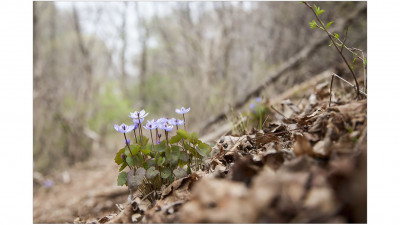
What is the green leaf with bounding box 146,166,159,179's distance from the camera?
140cm

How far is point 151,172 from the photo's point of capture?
142 cm

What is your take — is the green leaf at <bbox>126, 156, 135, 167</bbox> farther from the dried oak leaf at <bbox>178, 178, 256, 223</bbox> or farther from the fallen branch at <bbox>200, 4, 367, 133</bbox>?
the fallen branch at <bbox>200, 4, 367, 133</bbox>

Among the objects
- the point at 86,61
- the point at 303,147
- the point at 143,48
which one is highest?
the point at 143,48

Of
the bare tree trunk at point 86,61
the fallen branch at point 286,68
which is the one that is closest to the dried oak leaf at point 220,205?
the fallen branch at point 286,68

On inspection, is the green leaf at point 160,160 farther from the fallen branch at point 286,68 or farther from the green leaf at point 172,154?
the fallen branch at point 286,68

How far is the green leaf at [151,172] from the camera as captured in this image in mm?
1404

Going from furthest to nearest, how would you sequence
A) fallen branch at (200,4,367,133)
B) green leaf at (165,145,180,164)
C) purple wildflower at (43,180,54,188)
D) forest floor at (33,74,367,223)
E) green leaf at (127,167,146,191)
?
purple wildflower at (43,180,54,188)
fallen branch at (200,4,367,133)
green leaf at (165,145,180,164)
green leaf at (127,167,146,191)
forest floor at (33,74,367,223)

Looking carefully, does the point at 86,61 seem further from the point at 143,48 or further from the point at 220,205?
the point at 220,205

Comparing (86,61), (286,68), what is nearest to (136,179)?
(286,68)

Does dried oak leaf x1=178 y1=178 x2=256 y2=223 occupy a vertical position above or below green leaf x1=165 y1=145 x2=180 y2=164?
below

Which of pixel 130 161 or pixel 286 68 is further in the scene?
pixel 286 68

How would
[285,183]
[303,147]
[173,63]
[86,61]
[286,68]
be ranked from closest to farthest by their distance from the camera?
[285,183], [303,147], [286,68], [86,61], [173,63]

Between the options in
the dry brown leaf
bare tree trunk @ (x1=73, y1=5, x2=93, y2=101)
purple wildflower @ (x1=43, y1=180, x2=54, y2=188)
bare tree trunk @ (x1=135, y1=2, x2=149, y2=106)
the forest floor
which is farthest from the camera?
bare tree trunk @ (x1=135, y1=2, x2=149, y2=106)

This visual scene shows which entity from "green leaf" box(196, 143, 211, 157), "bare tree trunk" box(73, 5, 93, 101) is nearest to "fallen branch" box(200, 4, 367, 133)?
"green leaf" box(196, 143, 211, 157)
